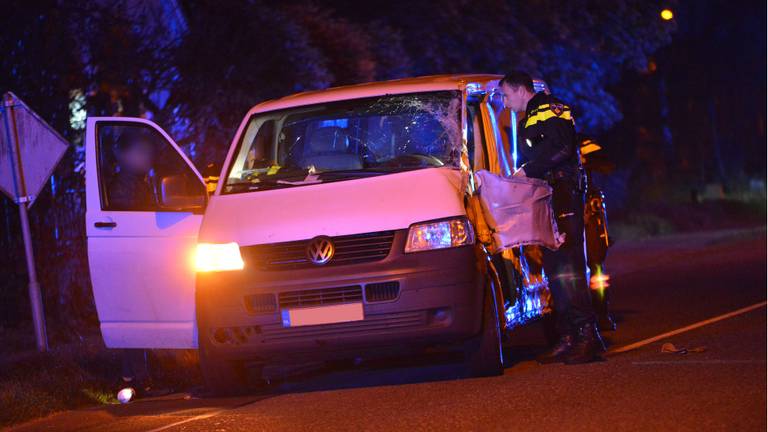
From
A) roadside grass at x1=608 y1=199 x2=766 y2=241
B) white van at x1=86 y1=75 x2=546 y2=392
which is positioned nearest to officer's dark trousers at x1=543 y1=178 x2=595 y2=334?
white van at x1=86 y1=75 x2=546 y2=392

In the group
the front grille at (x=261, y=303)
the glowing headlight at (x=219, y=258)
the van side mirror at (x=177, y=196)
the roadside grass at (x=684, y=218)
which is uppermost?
the van side mirror at (x=177, y=196)

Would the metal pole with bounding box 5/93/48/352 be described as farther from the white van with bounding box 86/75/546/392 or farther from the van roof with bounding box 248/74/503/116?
the van roof with bounding box 248/74/503/116

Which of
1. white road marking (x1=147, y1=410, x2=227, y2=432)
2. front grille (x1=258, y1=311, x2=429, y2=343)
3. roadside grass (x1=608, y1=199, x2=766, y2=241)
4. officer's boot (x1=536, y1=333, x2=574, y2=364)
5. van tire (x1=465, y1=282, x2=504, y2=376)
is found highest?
front grille (x1=258, y1=311, x2=429, y2=343)

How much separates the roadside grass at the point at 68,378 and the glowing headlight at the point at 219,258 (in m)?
1.57

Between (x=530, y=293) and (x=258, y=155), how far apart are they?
2.13m

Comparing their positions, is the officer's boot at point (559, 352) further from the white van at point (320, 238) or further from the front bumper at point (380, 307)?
the front bumper at point (380, 307)

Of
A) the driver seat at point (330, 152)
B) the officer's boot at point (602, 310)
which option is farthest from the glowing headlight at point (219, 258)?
the officer's boot at point (602, 310)

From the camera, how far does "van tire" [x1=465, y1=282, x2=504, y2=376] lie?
8.35 meters

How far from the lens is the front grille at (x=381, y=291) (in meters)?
8.15

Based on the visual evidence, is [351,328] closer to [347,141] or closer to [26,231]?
[347,141]

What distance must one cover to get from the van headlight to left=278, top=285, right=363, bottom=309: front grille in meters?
0.41

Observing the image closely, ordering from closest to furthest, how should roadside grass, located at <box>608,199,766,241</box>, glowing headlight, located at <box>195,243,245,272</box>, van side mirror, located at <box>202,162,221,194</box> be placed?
glowing headlight, located at <box>195,243,245,272</box>
van side mirror, located at <box>202,162,221,194</box>
roadside grass, located at <box>608,199,766,241</box>

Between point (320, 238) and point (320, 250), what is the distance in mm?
72

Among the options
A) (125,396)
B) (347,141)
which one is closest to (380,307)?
(347,141)
